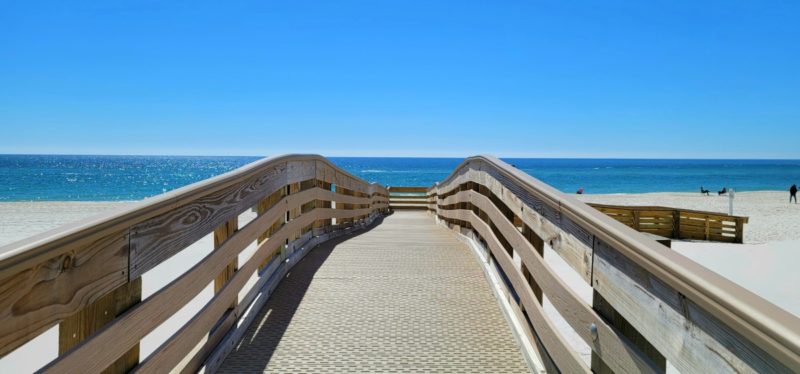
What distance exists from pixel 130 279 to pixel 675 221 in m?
18.0

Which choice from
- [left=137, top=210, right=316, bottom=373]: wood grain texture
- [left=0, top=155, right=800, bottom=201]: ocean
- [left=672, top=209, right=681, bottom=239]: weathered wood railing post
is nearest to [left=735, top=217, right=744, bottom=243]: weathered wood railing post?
→ [left=672, top=209, right=681, bottom=239]: weathered wood railing post

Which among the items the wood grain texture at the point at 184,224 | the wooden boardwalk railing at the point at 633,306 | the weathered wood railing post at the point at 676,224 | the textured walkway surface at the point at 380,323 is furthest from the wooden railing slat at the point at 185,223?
the weathered wood railing post at the point at 676,224

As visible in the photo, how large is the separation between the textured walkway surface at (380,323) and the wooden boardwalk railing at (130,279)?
0.29 meters

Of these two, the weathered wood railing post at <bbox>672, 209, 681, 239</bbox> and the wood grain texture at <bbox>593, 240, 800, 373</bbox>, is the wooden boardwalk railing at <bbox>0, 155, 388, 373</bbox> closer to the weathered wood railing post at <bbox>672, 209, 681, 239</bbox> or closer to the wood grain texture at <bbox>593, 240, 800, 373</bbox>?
the wood grain texture at <bbox>593, 240, 800, 373</bbox>

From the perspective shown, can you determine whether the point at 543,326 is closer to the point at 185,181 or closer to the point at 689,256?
the point at 689,256

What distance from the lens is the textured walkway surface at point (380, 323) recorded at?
3.15 meters

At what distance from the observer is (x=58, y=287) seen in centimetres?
162

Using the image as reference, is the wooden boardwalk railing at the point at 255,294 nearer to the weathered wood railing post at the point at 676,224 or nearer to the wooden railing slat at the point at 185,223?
the wooden railing slat at the point at 185,223

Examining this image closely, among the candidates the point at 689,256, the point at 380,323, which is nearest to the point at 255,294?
the point at 380,323

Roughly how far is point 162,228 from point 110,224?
0.49m

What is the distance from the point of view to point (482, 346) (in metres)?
3.44

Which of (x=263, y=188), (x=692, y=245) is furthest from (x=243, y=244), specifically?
(x=692, y=245)

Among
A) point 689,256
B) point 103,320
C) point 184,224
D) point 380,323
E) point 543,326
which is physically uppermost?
point 184,224

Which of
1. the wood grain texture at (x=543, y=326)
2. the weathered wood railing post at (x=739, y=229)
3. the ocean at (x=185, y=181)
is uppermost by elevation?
the wood grain texture at (x=543, y=326)
